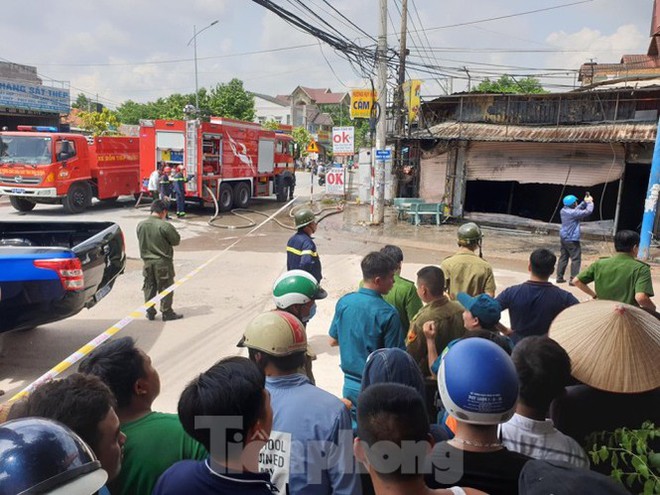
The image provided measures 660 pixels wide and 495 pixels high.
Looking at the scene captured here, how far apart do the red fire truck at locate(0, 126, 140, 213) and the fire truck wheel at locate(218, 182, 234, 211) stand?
3607 mm

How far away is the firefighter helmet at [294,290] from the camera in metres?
3.56

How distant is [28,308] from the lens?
4.84 m

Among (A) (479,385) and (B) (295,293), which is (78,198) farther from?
(A) (479,385)

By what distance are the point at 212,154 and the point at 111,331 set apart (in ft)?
41.1

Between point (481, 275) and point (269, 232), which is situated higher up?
point (481, 275)

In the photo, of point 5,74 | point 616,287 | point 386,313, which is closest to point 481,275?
point 616,287

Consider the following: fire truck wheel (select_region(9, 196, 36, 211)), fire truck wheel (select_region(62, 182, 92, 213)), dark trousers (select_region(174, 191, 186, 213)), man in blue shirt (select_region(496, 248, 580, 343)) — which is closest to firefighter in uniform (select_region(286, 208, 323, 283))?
man in blue shirt (select_region(496, 248, 580, 343))

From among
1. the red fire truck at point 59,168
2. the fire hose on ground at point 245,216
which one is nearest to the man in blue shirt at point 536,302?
the fire hose on ground at point 245,216

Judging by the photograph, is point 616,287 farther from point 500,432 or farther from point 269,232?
point 269,232

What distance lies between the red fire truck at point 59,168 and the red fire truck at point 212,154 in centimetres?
140

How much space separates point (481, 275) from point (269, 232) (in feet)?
33.9

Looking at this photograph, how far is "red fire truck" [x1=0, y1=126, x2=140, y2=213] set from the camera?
50.5 ft

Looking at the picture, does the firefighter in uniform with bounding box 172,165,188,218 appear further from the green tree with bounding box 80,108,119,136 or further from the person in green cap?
the green tree with bounding box 80,108,119,136

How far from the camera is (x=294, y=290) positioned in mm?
3594
